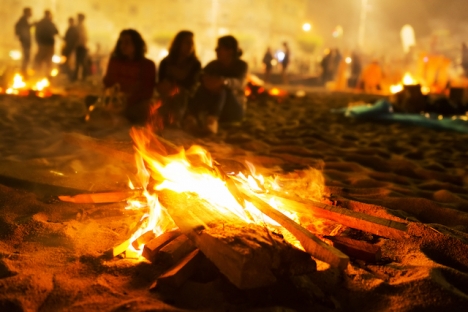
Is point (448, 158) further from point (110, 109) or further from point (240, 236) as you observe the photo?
point (110, 109)

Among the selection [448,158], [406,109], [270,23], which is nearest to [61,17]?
[270,23]

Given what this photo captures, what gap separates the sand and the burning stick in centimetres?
6

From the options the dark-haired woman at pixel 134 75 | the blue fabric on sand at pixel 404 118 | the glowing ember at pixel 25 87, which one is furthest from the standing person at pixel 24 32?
the blue fabric on sand at pixel 404 118

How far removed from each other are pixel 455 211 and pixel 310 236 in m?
1.62

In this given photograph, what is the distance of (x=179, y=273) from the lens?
193 cm

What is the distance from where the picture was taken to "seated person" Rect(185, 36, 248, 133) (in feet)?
19.4

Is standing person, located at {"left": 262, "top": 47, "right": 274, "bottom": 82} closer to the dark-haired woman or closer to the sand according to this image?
the dark-haired woman

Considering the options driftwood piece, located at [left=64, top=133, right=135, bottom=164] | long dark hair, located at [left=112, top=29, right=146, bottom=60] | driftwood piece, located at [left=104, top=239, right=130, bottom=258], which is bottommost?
driftwood piece, located at [left=104, top=239, right=130, bottom=258]

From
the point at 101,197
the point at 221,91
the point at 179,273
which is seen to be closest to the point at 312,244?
the point at 179,273

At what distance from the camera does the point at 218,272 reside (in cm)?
203

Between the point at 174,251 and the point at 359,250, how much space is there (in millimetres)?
1015

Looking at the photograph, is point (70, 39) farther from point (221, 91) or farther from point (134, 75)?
point (221, 91)

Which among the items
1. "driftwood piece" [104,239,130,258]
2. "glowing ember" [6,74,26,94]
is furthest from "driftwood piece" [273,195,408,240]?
"glowing ember" [6,74,26,94]

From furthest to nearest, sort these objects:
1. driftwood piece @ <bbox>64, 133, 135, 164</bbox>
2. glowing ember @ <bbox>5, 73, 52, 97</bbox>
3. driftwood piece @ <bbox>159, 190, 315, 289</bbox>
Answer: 1. glowing ember @ <bbox>5, 73, 52, 97</bbox>
2. driftwood piece @ <bbox>64, 133, 135, 164</bbox>
3. driftwood piece @ <bbox>159, 190, 315, 289</bbox>
